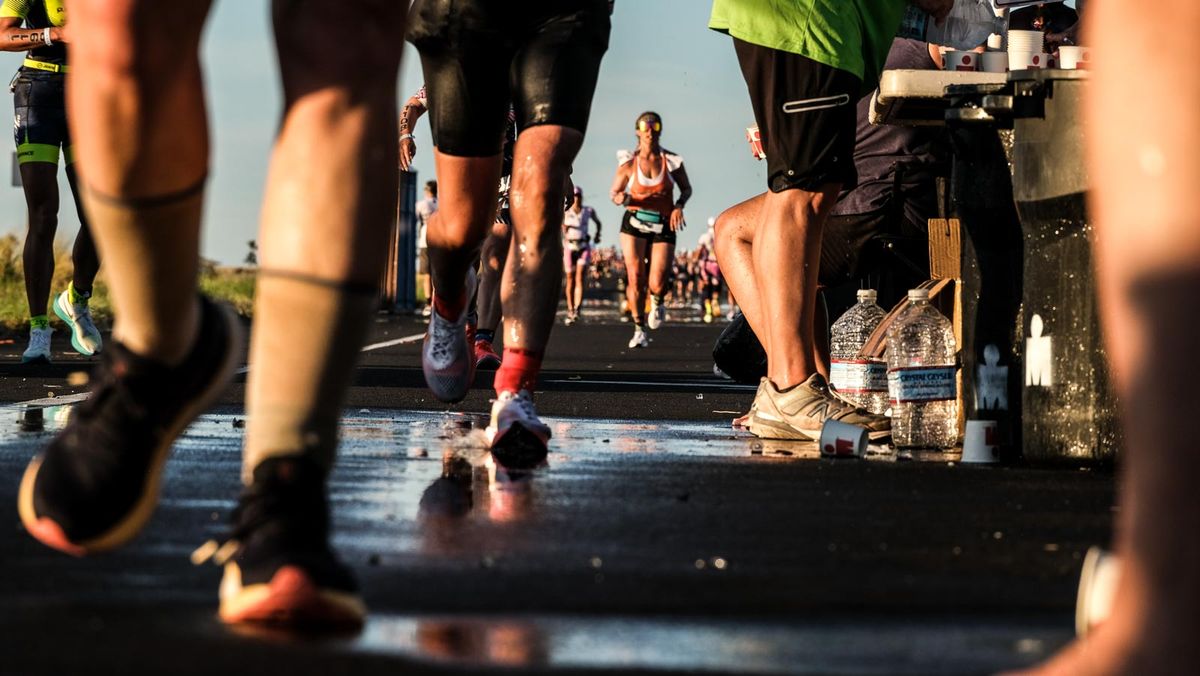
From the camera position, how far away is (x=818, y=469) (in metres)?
4.95

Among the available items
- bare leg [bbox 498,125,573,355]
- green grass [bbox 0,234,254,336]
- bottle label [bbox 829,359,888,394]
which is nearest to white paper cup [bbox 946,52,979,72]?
bottle label [bbox 829,359,888,394]

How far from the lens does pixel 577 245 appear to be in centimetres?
3234

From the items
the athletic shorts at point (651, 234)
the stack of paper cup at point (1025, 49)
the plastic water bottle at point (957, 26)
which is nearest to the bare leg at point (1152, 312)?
the stack of paper cup at point (1025, 49)

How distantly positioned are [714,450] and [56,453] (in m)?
3.10

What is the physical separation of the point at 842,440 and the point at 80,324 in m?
6.68

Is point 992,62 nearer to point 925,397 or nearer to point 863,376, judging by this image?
point 863,376

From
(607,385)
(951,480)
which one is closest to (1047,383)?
(951,480)

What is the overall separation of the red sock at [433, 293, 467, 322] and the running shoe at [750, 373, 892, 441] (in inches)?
40.5

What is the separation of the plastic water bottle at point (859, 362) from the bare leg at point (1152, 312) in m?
5.06

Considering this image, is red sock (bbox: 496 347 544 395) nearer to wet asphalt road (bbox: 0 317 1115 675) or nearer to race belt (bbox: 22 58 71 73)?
wet asphalt road (bbox: 0 317 1115 675)

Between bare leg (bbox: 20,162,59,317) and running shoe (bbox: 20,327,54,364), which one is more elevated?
bare leg (bbox: 20,162,59,317)

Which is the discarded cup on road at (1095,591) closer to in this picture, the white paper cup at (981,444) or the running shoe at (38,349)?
the white paper cup at (981,444)

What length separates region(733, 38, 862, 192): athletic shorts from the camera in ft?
20.0

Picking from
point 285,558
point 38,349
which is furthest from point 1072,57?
point 38,349
